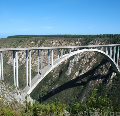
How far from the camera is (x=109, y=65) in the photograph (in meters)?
53.0

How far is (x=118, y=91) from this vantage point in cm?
4553

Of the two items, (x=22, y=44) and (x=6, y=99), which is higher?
(x=22, y=44)

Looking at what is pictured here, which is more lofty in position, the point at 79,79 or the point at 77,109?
the point at 77,109

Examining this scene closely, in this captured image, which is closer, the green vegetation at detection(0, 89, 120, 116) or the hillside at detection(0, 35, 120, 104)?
the green vegetation at detection(0, 89, 120, 116)

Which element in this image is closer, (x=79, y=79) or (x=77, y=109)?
(x=77, y=109)

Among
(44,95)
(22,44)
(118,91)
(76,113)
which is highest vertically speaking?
(22,44)

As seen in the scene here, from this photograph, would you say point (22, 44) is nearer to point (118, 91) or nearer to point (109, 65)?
point (109, 65)

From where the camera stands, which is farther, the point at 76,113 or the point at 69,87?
the point at 69,87

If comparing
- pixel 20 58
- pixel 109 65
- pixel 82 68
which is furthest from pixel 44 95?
pixel 20 58

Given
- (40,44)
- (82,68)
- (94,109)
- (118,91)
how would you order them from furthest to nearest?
(40,44) → (82,68) → (118,91) → (94,109)

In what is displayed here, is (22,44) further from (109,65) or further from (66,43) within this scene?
(109,65)

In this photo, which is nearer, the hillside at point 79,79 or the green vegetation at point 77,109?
the green vegetation at point 77,109

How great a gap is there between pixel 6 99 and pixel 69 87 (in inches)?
1247

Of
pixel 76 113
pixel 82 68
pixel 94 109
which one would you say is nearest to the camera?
pixel 94 109
